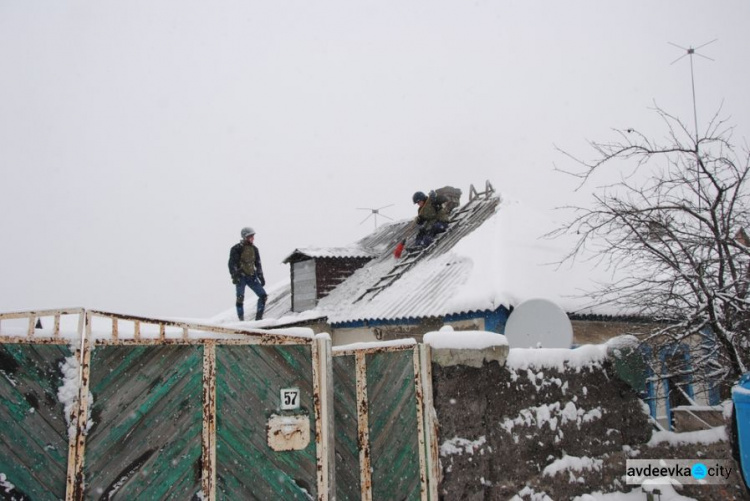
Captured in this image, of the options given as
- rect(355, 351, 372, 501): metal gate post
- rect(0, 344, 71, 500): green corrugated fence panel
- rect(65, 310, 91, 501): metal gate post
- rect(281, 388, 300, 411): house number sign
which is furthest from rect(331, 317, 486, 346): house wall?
rect(0, 344, 71, 500): green corrugated fence panel

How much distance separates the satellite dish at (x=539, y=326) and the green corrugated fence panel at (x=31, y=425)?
19.9 feet

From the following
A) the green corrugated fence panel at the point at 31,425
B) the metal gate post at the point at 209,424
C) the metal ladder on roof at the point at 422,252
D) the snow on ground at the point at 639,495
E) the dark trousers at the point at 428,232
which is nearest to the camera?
the green corrugated fence panel at the point at 31,425

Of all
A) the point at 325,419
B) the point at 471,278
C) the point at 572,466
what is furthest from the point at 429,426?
the point at 471,278

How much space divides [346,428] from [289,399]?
2.11ft

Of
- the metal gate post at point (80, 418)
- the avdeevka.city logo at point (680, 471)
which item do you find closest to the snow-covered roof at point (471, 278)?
the avdeevka.city logo at point (680, 471)

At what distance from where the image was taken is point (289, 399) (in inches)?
196

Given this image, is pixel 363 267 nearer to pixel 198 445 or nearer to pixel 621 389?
pixel 621 389

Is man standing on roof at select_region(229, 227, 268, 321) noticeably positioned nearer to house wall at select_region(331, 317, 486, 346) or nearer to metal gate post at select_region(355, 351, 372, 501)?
house wall at select_region(331, 317, 486, 346)

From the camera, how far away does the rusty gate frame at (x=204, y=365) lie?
13.5 feet

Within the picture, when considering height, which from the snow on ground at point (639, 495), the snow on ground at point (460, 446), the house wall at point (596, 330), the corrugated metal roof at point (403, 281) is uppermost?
the corrugated metal roof at point (403, 281)

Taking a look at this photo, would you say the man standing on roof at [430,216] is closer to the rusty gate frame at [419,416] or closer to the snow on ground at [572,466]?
the snow on ground at [572,466]

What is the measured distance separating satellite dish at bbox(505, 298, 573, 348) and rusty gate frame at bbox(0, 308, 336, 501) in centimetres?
409

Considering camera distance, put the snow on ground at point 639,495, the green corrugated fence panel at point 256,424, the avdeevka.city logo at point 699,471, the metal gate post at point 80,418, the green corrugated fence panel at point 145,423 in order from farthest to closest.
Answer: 1. the avdeevka.city logo at point 699,471
2. the snow on ground at point 639,495
3. the green corrugated fence panel at point 256,424
4. the green corrugated fence panel at point 145,423
5. the metal gate post at point 80,418

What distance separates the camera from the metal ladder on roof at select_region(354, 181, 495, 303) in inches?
538
